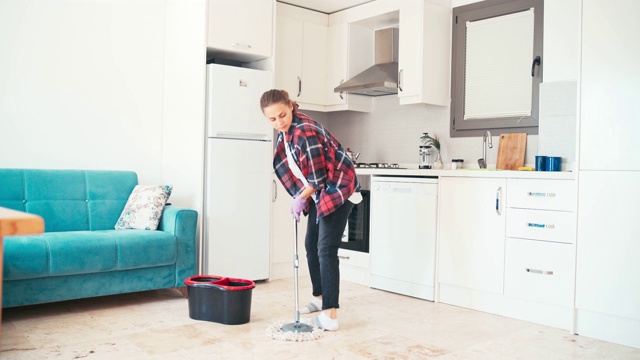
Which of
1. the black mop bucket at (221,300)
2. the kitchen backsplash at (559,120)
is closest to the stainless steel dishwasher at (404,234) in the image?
the kitchen backsplash at (559,120)

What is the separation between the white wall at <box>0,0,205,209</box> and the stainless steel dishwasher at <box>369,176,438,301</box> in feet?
4.34

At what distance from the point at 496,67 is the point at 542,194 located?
4.21 ft

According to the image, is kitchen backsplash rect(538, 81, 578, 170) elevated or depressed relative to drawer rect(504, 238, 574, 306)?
elevated

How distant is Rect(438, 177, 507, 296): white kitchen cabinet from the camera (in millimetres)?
3682

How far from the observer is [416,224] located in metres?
4.11

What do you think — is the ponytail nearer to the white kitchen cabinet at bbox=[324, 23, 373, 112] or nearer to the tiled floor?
the tiled floor

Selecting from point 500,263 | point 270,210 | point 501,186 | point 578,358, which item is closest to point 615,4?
point 501,186

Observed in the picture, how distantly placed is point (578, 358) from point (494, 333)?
20.0 inches

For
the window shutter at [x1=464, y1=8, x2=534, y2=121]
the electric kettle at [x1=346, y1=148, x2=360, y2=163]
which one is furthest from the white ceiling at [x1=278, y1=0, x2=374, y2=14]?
the electric kettle at [x1=346, y1=148, x2=360, y2=163]

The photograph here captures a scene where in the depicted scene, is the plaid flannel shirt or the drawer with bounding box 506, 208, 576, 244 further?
the drawer with bounding box 506, 208, 576, 244

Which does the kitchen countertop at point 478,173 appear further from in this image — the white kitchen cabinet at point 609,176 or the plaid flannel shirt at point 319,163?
the plaid flannel shirt at point 319,163

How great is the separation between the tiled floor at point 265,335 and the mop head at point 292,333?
4 centimetres

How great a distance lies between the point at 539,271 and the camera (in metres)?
3.47

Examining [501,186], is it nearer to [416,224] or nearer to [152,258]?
[416,224]
